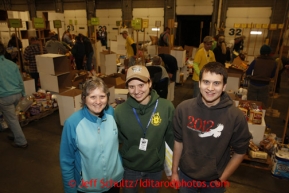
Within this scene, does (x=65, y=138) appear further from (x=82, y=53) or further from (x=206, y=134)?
(x=82, y=53)

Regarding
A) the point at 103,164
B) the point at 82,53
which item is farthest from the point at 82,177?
the point at 82,53

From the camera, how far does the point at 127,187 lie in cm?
176

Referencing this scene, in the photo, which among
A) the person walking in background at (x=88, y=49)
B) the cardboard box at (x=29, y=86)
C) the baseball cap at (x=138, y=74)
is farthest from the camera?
the person walking in background at (x=88, y=49)

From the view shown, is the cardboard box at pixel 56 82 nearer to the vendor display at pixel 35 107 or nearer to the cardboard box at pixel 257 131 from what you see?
the vendor display at pixel 35 107

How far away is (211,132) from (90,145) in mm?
860

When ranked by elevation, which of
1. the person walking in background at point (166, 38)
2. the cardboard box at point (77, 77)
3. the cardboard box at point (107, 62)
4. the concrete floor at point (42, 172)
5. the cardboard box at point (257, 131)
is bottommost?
the concrete floor at point (42, 172)

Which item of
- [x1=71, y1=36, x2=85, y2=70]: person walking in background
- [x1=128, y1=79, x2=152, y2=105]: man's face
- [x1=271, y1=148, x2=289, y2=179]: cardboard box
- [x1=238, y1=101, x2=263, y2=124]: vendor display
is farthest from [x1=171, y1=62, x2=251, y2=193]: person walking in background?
[x1=71, y1=36, x2=85, y2=70]: person walking in background

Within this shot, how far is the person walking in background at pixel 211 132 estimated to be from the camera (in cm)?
142

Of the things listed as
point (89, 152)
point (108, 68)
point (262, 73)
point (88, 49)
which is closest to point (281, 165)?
point (262, 73)

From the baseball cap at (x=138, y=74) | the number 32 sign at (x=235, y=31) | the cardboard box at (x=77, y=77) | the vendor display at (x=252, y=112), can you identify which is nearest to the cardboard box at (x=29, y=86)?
the cardboard box at (x=77, y=77)

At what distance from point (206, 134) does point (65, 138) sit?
3.25ft

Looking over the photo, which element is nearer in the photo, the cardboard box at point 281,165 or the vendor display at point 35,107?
the cardboard box at point 281,165

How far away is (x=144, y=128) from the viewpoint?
64.3 inches

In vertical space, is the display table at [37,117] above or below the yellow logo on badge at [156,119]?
below
